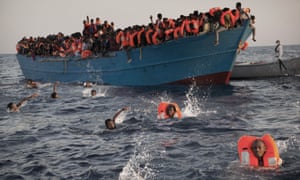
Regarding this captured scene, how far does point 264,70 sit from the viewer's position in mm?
21906

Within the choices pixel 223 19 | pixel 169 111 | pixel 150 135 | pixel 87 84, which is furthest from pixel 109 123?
pixel 87 84

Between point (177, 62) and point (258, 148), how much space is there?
11.4 meters

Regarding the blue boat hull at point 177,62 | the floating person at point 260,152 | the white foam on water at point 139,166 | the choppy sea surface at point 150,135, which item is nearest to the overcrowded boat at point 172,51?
the blue boat hull at point 177,62

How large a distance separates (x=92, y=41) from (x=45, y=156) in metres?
14.1

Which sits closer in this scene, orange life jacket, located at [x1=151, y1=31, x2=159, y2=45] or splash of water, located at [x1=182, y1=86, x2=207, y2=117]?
splash of water, located at [x1=182, y1=86, x2=207, y2=117]

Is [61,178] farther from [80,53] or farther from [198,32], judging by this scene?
[80,53]

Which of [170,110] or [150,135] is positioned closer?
[150,135]

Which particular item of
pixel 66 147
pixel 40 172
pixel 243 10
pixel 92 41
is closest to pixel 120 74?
pixel 92 41

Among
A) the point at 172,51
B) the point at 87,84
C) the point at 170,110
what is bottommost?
the point at 170,110

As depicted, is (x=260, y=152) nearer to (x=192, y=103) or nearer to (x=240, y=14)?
(x=192, y=103)

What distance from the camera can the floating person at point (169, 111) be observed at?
11.4 metres

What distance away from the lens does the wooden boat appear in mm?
21147

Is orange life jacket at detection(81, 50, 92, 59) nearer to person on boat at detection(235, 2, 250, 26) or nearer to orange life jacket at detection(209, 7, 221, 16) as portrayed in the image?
orange life jacket at detection(209, 7, 221, 16)

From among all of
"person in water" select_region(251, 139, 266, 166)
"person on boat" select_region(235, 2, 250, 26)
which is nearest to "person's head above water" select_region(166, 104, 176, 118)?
"person in water" select_region(251, 139, 266, 166)
